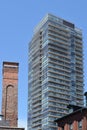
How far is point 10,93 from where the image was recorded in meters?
32.0

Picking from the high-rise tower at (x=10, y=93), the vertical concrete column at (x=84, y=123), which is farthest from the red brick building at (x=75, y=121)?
the high-rise tower at (x=10, y=93)

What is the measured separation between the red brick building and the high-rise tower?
31.6m

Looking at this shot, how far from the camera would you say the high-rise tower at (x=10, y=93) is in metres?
31.5

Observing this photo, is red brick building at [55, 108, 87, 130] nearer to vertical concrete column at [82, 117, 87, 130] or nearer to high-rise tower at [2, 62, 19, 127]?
vertical concrete column at [82, 117, 87, 130]

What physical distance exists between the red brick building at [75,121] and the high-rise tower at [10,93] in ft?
104

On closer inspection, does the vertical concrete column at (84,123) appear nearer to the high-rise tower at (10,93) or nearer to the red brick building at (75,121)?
the red brick building at (75,121)

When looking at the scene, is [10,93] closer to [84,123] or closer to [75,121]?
[84,123]

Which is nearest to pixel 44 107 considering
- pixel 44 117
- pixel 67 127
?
pixel 44 117

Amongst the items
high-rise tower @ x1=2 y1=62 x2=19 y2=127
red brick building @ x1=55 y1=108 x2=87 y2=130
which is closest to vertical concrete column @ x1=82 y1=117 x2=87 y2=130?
red brick building @ x1=55 y1=108 x2=87 y2=130

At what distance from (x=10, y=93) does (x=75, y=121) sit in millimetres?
35110

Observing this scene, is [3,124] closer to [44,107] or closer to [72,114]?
[72,114]

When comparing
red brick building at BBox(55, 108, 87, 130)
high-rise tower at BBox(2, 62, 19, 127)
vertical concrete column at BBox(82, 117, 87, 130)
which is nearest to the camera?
high-rise tower at BBox(2, 62, 19, 127)

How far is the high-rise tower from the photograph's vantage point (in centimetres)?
3145

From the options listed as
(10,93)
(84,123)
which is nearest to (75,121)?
(84,123)
